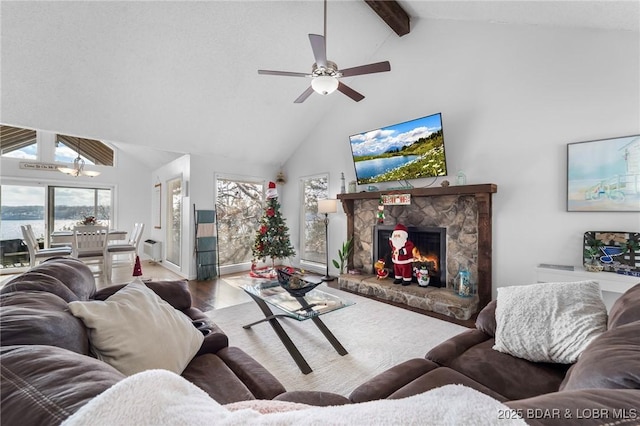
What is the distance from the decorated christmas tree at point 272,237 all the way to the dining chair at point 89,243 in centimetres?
254

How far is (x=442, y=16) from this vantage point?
11.9 ft

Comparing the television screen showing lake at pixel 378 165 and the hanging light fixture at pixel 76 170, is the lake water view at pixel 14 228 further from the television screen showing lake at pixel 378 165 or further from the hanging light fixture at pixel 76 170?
the television screen showing lake at pixel 378 165

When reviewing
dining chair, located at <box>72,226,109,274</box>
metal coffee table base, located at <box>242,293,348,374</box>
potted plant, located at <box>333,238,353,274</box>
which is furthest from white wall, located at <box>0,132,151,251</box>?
metal coffee table base, located at <box>242,293,348,374</box>

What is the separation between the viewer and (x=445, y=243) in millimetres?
3695

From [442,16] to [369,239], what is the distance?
3.37m

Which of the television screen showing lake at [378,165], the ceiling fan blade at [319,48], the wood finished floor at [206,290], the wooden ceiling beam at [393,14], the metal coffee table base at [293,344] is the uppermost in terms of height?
the wooden ceiling beam at [393,14]

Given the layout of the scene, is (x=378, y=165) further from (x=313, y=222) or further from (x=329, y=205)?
(x=313, y=222)

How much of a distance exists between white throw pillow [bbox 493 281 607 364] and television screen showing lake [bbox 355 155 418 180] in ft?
8.60

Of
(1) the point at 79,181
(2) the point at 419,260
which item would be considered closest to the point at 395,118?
(2) the point at 419,260

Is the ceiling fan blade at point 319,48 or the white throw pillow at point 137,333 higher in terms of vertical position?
the ceiling fan blade at point 319,48

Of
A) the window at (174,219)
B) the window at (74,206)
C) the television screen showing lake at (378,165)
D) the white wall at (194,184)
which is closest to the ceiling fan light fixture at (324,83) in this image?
the television screen showing lake at (378,165)

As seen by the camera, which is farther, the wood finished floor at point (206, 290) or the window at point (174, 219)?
the window at point (174, 219)

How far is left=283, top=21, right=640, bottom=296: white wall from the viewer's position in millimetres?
2623

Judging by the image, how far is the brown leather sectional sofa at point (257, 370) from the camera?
0.47 metres
